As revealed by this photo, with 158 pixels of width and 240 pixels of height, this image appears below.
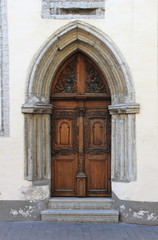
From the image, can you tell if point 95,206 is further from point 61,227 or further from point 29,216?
point 29,216

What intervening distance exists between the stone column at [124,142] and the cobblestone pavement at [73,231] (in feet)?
2.97

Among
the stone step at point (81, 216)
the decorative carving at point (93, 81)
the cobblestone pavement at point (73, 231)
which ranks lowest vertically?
the cobblestone pavement at point (73, 231)

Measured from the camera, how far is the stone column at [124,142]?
521 cm

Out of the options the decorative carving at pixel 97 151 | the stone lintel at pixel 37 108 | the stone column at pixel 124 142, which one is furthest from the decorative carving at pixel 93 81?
the decorative carving at pixel 97 151

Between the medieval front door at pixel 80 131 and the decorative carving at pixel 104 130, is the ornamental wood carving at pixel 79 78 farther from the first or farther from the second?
the decorative carving at pixel 104 130

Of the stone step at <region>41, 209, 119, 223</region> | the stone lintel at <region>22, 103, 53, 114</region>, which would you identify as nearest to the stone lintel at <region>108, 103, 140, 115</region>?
the stone lintel at <region>22, 103, 53, 114</region>

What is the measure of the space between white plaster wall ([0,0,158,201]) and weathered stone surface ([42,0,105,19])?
0.37 ft

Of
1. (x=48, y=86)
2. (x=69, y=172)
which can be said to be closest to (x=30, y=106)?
(x=48, y=86)

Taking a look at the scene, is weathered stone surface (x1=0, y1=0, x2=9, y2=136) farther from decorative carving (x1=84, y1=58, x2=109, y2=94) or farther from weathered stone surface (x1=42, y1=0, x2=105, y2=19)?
decorative carving (x1=84, y1=58, x2=109, y2=94)

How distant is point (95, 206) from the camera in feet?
17.7

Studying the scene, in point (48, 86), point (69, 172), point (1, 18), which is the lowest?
point (69, 172)

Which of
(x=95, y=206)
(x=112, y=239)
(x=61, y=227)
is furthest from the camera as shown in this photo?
(x=95, y=206)

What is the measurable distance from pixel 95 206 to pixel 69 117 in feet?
6.04

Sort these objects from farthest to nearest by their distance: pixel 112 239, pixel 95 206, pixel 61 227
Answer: pixel 95 206 → pixel 61 227 → pixel 112 239
